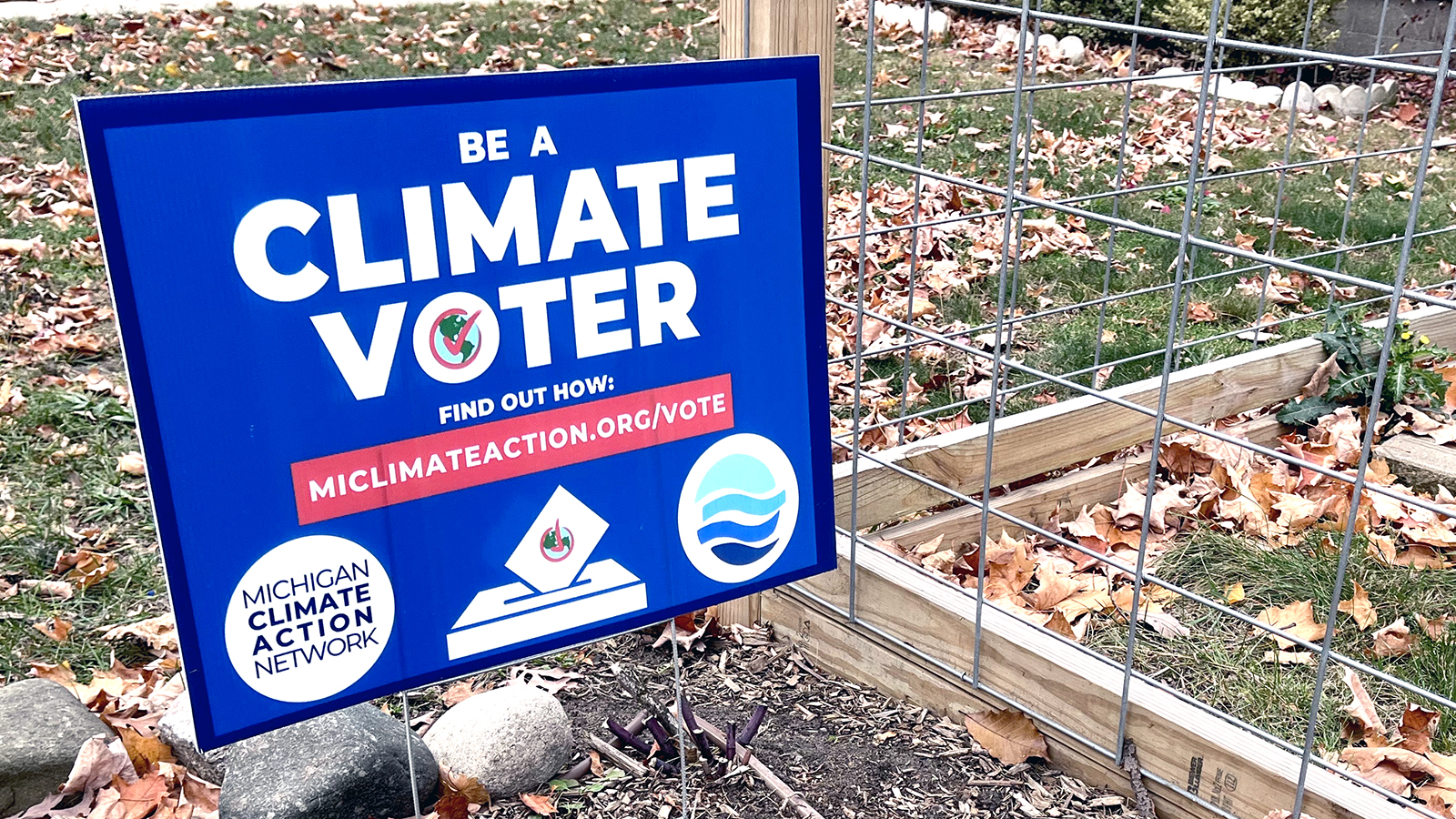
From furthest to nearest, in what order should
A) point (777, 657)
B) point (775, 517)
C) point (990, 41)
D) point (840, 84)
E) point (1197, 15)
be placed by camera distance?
point (990, 41) → point (1197, 15) → point (840, 84) → point (777, 657) → point (775, 517)

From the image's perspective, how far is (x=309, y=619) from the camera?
1.87 metres

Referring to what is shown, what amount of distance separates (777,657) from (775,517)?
886 mm

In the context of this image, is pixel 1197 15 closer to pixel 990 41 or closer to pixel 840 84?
pixel 990 41

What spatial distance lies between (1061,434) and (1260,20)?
7.32 meters

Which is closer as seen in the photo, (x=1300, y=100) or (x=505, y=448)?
(x=505, y=448)

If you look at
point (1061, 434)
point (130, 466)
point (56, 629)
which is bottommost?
point (56, 629)

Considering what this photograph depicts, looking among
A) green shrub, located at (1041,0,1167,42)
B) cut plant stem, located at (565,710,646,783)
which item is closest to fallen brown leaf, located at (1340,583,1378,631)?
cut plant stem, located at (565,710,646,783)

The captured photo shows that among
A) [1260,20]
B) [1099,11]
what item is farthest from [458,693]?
[1099,11]

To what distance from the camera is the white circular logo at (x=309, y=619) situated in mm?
1826

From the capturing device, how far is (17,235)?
5.60 m

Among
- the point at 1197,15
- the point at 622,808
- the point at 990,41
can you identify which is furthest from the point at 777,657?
the point at 990,41

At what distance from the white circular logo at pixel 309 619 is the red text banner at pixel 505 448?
0.07 metres

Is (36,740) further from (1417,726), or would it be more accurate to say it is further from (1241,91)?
(1241,91)

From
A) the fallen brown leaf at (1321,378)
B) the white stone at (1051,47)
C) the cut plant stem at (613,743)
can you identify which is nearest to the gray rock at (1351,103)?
the white stone at (1051,47)
